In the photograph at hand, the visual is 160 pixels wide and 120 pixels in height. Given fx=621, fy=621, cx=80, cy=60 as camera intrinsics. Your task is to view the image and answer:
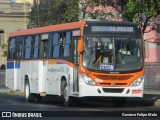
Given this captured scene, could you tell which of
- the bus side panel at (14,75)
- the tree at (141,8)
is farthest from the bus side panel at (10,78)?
the tree at (141,8)

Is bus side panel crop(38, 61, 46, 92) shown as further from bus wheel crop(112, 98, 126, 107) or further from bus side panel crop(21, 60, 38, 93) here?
bus wheel crop(112, 98, 126, 107)

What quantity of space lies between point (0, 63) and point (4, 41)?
9.83 ft

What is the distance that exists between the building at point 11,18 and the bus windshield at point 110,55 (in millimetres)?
54373

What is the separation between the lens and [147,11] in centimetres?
2620

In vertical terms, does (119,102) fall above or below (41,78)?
below

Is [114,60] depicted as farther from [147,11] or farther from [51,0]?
[51,0]

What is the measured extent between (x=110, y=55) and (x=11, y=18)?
55712 mm

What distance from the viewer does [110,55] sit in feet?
76.1

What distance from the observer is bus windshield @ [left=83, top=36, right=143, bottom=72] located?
75.6 ft

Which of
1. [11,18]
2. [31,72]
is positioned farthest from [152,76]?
[11,18]

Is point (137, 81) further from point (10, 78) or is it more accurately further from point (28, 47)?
point (10, 78)

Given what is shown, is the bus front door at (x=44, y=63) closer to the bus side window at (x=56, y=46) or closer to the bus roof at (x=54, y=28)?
the bus roof at (x=54, y=28)

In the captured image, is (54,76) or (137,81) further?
(54,76)

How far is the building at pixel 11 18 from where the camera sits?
77125 mm
